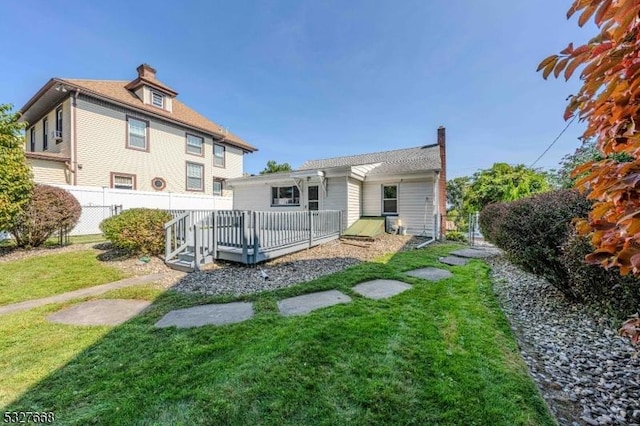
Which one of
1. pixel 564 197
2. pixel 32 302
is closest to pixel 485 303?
pixel 564 197

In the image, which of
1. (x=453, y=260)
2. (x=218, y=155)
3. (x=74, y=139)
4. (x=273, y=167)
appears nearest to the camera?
(x=453, y=260)

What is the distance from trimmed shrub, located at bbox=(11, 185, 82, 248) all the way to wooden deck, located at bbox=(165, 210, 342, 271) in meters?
3.77

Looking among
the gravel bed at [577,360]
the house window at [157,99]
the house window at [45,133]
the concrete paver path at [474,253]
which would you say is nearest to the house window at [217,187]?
the house window at [157,99]

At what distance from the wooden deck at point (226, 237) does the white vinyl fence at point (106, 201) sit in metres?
7.39

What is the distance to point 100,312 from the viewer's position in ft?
14.9

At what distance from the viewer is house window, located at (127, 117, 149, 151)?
1653 centimetres

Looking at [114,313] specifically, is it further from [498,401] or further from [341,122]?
[341,122]

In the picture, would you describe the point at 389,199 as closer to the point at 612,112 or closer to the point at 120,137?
the point at 612,112

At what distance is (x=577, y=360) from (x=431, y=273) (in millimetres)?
3770

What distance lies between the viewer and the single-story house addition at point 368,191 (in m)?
12.6

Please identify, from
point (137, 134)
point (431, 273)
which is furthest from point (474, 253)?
point (137, 134)

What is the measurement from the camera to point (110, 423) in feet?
6.96

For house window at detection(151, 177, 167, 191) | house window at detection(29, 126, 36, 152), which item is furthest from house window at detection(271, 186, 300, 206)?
house window at detection(29, 126, 36, 152)

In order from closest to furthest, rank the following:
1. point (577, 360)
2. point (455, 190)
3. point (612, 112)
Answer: point (612, 112) → point (577, 360) → point (455, 190)
